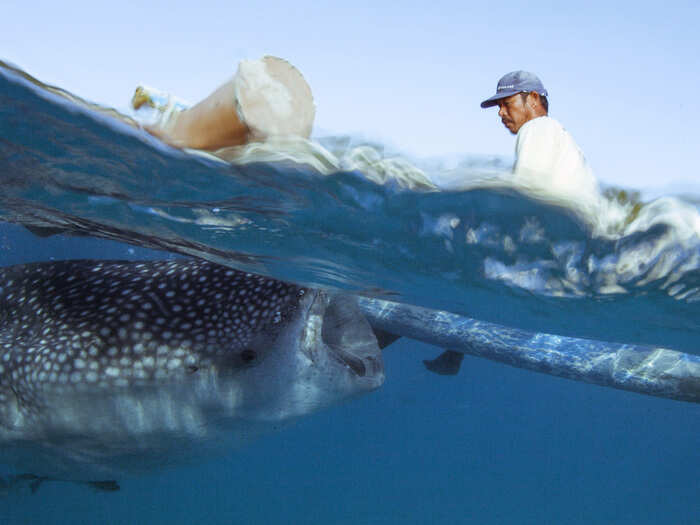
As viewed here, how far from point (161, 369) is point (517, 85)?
4.19m

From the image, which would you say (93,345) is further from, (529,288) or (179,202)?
(529,288)

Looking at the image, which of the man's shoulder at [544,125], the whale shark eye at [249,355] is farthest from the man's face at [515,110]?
the whale shark eye at [249,355]

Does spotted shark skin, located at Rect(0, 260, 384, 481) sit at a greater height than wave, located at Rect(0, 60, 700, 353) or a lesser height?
lesser

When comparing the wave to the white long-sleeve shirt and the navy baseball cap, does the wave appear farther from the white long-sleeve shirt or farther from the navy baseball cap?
the navy baseball cap

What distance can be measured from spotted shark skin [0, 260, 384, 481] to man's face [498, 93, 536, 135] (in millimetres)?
2778

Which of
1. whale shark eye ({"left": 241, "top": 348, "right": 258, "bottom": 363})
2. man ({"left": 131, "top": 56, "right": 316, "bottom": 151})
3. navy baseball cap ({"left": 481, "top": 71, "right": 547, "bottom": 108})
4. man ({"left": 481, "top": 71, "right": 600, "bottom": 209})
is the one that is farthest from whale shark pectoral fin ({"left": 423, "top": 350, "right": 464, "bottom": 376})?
man ({"left": 131, "top": 56, "right": 316, "bottom": 151})

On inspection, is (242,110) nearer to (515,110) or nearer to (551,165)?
(551,165)

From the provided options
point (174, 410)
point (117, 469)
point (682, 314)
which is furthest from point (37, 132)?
point (682, 314)

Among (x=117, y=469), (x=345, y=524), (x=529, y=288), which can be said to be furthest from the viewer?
(x=345, y=524)

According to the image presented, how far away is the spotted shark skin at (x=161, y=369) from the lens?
3.42 meters

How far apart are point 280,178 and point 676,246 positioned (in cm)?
427

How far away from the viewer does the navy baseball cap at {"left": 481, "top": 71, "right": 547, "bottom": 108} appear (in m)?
4.61

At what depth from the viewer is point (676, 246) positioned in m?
4.98

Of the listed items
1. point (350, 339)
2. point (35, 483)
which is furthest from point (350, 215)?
point (35, 483)
